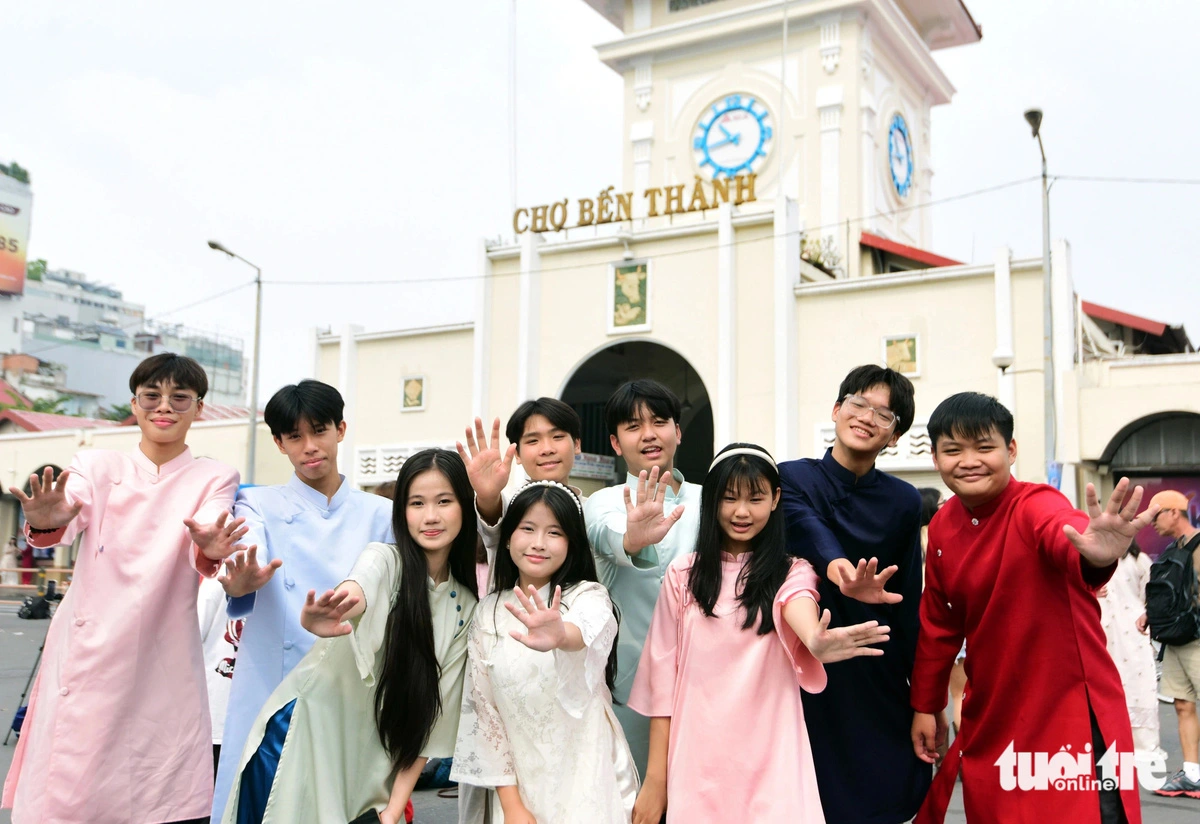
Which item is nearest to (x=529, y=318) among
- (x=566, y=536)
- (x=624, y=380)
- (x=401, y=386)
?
(x=624, y=380)

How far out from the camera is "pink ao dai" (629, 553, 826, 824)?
3.04 m

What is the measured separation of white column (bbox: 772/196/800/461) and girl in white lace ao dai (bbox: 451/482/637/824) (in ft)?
52.8

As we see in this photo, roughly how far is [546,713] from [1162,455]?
690 inches

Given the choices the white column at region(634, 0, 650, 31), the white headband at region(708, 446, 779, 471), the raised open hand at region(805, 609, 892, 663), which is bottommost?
the raised open hand at region(805, 609, 892, 663)

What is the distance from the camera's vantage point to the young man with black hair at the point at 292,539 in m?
3.57

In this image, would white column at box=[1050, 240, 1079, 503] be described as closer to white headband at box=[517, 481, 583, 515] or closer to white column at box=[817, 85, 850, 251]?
white column at box=[817, 85, 850, 251]

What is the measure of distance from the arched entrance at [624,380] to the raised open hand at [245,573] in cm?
2037

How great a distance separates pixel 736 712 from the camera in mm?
3109

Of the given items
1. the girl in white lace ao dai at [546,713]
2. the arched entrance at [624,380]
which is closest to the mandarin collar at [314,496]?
the girl in white lace ao dai at [546,713]

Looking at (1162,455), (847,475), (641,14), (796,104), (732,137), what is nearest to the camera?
(847,475)

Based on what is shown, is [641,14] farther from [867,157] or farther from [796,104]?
[867,157]

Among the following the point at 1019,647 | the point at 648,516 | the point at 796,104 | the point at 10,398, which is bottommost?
the point at 1019,647

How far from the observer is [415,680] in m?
3.19

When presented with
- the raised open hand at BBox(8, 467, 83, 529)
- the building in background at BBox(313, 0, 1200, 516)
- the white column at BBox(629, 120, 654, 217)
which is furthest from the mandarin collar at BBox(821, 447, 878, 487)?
the white column at BBox(629, 120, 654, 217)
